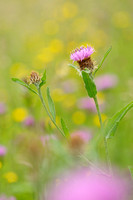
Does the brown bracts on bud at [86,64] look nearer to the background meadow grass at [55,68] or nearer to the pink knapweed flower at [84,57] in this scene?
the pink knapweed flower at [84,57]

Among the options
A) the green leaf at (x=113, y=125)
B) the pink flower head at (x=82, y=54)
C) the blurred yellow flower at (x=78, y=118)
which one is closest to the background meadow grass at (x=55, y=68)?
the blurred yellow flower at (x=78, y=118)

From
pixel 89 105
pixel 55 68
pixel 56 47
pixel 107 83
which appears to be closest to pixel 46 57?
pixel 56 47

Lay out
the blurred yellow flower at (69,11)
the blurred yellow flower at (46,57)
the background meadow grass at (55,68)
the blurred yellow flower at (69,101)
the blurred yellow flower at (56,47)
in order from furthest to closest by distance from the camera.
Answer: the blurred yellow flower at (69,11) < the blurred yellow flower at (56,47) < the blurred yellow flower at (46,57) < the blurred yellow flower at (69,101) < the background meadow grass at (55,68)

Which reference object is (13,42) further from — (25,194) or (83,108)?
(25,194)

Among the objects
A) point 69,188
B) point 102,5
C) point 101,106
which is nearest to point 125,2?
point 102,5

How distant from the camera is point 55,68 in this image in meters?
3.35

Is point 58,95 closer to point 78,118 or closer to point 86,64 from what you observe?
point 78,118

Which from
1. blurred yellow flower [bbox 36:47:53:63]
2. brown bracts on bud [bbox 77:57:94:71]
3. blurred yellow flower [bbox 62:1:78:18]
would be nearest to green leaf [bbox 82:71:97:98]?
brown bracts on bud [bbox 77:57:94:71]

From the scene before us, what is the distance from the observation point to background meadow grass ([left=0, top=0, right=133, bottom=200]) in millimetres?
1693

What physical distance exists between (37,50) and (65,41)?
0.44m

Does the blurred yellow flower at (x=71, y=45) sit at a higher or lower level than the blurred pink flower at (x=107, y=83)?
higher

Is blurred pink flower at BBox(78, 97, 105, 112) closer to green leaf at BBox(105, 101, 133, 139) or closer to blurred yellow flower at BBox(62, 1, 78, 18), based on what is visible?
green leaf at BBox(105, 101, 133, 139)

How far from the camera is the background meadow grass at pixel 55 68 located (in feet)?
5.56

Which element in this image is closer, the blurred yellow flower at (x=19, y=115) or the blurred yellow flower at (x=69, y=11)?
the blurred yellow flower at (x=19, y=115)
